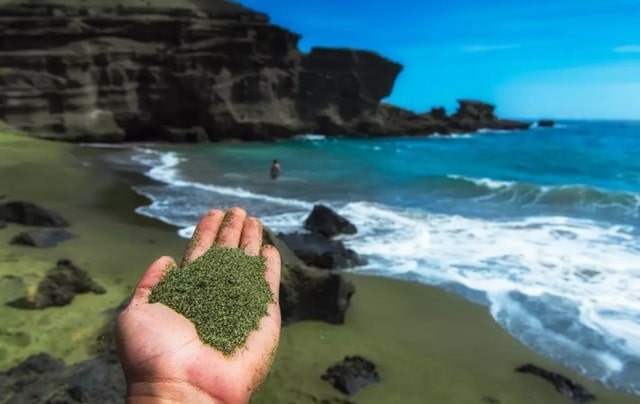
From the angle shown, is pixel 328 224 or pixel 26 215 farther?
pixel 328 224

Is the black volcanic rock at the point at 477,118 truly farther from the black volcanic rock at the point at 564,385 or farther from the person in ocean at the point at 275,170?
the black volcanic rock at the point at 564,385

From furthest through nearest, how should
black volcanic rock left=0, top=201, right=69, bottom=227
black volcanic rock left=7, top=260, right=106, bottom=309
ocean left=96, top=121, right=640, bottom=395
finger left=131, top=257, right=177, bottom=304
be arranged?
black volcanic rock left=0, top=201, right=69, bottom=227, ocean left=96, top=121, right=640, bottom=395, black volcanic rock left=7, top=260, right=106, bottom=309, finger left=131, top=257, right=177, bottom=304

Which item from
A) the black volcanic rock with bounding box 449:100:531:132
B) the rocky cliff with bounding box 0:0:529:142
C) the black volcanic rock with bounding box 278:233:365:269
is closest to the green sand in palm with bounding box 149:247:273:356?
the black volcanic rock with bounding box 278:233:365:269

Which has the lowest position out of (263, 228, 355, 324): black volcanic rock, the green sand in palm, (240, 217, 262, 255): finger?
(263, 228, 355, 324): black volcanic rock

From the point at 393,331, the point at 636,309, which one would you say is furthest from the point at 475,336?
the point at 636,309

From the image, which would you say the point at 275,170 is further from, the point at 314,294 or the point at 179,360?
the point at 179,360

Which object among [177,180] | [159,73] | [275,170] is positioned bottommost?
[177,180]

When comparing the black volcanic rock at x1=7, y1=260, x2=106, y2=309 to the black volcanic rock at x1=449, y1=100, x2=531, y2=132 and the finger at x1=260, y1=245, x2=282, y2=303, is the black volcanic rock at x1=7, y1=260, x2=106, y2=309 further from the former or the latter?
the black volcanic rock at x1=449, y1=100, x2=531, y2=132

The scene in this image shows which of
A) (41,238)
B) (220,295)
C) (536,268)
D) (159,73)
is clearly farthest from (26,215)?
(159,73)

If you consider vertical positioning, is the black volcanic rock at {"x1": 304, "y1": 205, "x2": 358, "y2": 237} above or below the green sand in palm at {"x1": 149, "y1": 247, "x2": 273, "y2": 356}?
below
